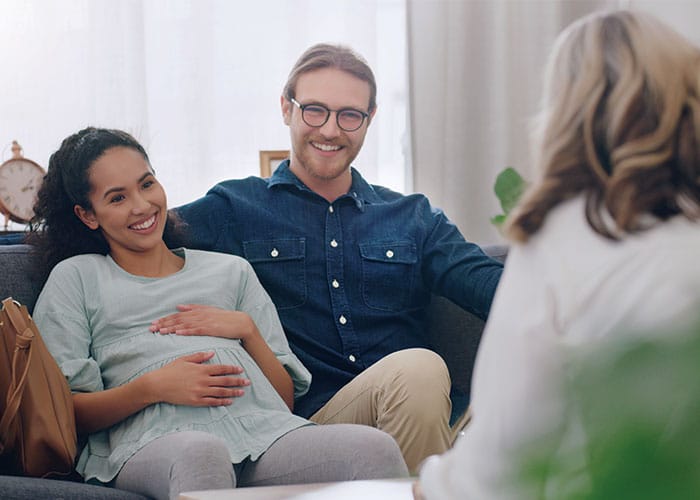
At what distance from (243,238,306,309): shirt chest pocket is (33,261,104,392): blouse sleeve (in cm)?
42

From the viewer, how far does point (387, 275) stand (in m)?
2.16

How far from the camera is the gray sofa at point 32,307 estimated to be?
1.47 metres

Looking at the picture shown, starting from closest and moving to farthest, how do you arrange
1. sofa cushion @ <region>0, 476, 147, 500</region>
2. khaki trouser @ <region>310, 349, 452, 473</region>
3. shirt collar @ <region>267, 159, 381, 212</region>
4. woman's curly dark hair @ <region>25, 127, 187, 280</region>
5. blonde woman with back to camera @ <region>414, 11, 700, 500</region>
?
blonde woman with back to camera @ <region>414, 11, 700, 500</region>, sofa cushion @ <region>0, 476, 147, 500</region>, khaki trouser @ <region>310, 349, 452, 473</region>, woman's curly dark hair @ <region>25, 127, 187, 280</region>, shirt collar @ <region>267, 159, 381, 212</region>

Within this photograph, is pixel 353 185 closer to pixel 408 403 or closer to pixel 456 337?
pixel 456 337

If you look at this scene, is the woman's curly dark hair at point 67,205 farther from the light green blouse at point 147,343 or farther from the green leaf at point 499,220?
the green leaf at point 499,220

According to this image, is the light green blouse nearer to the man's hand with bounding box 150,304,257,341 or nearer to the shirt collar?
the man's hand with bounding box 150,304,257,341

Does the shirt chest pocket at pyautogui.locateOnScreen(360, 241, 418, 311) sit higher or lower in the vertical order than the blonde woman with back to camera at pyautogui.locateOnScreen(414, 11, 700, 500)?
lower

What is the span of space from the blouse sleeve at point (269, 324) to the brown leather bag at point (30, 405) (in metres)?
0.44

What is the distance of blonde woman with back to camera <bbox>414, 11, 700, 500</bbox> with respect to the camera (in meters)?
0.65

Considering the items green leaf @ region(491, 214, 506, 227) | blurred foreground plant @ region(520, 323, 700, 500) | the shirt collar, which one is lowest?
the shirt collar

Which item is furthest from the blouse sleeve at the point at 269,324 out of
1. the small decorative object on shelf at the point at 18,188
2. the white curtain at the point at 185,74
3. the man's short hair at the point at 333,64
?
the white curtain at the point at 185,74

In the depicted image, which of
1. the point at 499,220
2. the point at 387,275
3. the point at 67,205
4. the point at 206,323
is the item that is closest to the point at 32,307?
the point at 67,205

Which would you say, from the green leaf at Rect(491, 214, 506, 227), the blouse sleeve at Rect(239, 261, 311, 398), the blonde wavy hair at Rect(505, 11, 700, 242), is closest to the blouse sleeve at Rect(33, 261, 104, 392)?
the blouse sleeve at Rect(239, 261, 311, 398)

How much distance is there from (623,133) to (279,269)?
1.43 meters
